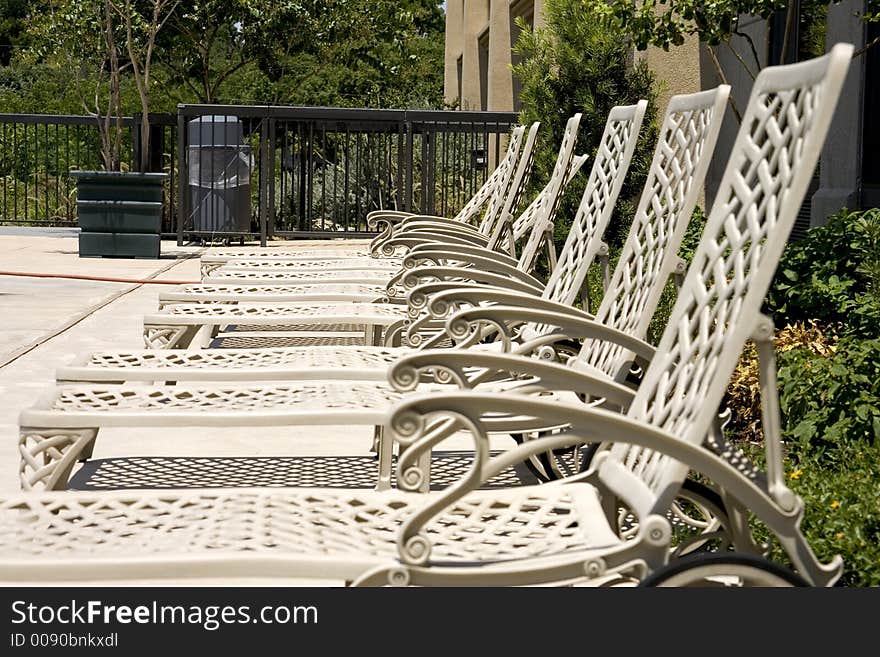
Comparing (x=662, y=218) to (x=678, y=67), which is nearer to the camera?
(x=662, y=218)

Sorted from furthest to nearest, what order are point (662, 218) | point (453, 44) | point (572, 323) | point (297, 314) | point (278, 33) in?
1. point (453, 44)
2. point (278, 33)
3. point (297, 314)
4. point (662, 218)
5. point (572, 323)

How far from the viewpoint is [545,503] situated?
3.35 metres

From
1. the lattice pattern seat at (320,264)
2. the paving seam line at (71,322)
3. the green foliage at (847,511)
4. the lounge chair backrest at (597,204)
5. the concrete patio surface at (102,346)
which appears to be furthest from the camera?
the lattice pattern seat at (320,264)

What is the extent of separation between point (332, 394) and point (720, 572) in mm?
2023

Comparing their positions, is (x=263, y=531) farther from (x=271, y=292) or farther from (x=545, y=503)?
(x=271, y=292)

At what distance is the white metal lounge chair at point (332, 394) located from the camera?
417 centimetres

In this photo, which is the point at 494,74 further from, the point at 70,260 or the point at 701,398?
the point at 701,398

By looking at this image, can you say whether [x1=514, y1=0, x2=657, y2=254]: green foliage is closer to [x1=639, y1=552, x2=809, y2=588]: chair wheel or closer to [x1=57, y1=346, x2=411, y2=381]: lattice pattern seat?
[x1=57, y1=346, x2=411, y2=381]: lattice pattern seat

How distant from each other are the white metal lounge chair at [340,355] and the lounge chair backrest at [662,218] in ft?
1.66

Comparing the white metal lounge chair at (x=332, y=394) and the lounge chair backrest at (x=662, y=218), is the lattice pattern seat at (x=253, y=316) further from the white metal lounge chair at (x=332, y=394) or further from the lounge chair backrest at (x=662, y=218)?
the lounge chair backrest at (x=662, y=218)

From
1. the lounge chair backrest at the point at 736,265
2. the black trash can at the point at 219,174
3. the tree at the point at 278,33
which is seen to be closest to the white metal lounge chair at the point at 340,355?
the lounge chair backrest at the point at 736,265

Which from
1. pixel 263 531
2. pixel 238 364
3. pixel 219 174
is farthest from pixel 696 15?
pixel 219 174
